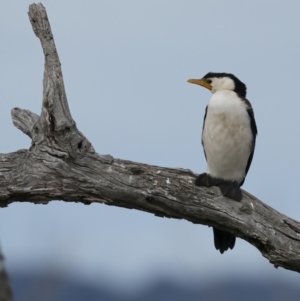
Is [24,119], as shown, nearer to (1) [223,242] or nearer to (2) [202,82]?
(1) [223,242]

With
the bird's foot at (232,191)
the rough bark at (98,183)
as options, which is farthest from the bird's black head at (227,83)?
the rough bark at (98,183)

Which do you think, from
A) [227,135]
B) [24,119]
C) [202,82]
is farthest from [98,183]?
[202,82]

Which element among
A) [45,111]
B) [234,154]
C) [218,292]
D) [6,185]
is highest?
[234,154]

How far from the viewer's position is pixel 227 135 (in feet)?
28.1

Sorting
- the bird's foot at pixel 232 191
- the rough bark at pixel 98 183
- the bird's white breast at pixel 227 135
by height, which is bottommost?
the rough bark at pixel 98 183

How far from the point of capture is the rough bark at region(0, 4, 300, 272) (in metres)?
7.01

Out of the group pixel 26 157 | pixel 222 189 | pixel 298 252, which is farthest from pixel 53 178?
pixel 298 252

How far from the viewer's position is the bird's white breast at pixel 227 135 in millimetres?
8516

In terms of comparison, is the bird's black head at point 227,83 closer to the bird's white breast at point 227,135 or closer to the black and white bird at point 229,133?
the black and white bird at point 229,133

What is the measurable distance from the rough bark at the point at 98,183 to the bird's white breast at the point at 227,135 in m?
0.98

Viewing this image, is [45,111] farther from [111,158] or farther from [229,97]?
[229,97]

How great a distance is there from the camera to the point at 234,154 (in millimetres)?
8656

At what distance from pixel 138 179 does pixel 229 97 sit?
1.78m

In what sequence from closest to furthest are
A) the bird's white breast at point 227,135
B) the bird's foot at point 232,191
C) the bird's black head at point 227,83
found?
the bird's foot at point 232,191 < the bird's white breast at point 227,135 < the bird's black head at point 227,83
